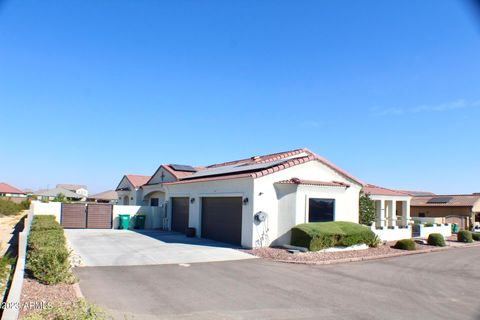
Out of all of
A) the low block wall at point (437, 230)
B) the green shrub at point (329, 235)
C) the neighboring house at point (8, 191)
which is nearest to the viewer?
the green shrub at point (329, 235)

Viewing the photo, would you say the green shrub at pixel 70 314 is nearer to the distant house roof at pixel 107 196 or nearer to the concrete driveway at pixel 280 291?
the concrete driveway at pixel 280 291

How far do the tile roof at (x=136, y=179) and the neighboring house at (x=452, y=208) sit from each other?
2891 cm

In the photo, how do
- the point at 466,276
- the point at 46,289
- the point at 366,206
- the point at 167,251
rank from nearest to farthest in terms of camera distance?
the point at 46,289 < the point at 466,276 < the point at 167,251 < the point at 366,206

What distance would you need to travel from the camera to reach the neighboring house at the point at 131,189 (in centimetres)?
3409

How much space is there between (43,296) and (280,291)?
212 inches

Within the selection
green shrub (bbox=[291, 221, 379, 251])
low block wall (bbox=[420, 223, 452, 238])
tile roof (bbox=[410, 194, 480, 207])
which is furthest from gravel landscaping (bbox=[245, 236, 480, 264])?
tile roof (bbox=[410, 194, 480, 207])

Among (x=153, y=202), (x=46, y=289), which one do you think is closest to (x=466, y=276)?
(x=46, y=289)

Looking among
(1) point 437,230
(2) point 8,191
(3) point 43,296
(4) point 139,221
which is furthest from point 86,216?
(2) point 8,191

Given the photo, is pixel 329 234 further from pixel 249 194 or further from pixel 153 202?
pixel 153 202

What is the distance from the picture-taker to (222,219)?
19266 mm

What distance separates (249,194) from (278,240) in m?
2.53

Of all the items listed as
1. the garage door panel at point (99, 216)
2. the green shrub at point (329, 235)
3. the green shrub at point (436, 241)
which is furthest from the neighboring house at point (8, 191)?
the green shrub at point (436, 241)

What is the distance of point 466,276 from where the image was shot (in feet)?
41.9

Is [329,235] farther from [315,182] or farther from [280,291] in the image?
[280,291]
